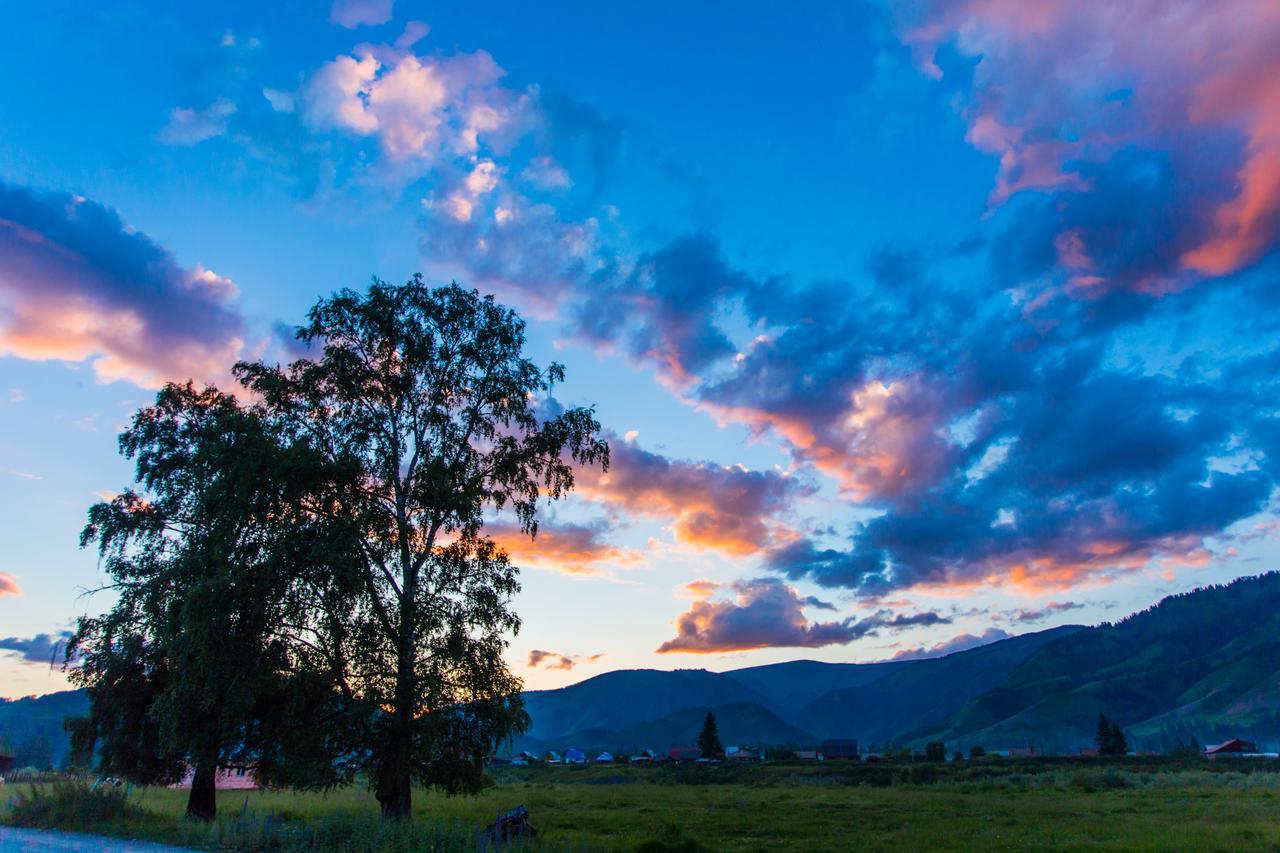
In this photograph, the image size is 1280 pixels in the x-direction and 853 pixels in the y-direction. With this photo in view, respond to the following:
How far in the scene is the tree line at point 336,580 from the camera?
1078 inches

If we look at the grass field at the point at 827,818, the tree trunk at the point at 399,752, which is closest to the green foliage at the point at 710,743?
the grass field at the point at 827,818

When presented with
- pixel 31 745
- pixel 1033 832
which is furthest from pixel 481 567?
pixel 31 745

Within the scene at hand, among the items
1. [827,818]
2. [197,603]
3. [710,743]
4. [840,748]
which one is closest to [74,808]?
[197,603]

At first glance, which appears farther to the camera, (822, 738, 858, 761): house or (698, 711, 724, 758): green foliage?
(822, 738, 858, 761): house

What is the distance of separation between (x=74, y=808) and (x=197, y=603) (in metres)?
11.2

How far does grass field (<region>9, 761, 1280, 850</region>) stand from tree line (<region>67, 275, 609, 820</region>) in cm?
246

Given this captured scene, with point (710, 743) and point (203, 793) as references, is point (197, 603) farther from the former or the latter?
point (710, 743)

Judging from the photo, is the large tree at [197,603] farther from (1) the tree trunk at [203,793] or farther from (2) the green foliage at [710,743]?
(2) the green foliage at [710,743]

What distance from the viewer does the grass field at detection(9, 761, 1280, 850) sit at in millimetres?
24859

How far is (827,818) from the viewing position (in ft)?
136

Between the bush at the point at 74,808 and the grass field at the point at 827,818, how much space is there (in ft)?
2.39

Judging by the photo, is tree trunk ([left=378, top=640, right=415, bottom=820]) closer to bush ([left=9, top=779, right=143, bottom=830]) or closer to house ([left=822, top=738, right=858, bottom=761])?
bush ([left=9, top=779, right=143, bottom=830])

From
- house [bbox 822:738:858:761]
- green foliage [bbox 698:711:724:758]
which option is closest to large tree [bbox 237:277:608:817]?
green foliage [bbox 698:711:724:758]

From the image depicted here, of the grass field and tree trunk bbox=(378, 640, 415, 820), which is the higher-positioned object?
tree trunk bbox=(378, 640, 415, 820)
